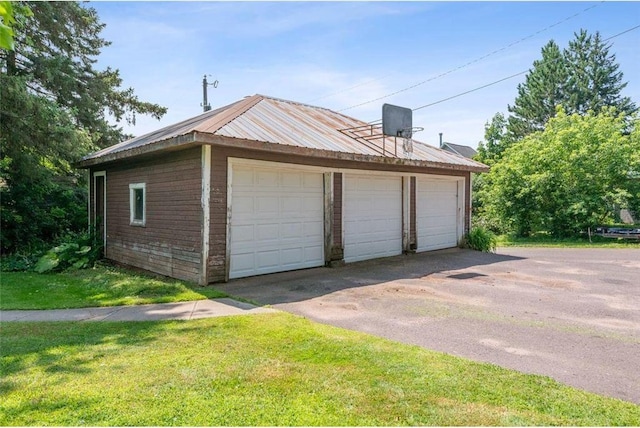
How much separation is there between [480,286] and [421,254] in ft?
12.8

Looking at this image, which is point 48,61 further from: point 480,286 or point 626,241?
point 626,241

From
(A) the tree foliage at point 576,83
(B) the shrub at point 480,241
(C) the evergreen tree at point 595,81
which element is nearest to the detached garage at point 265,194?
(B) the shrub at point 480,241

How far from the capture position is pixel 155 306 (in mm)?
5891

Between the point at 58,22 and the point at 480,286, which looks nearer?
the point at 480,286

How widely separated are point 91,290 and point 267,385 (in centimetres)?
522

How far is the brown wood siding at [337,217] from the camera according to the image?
9.16 metres

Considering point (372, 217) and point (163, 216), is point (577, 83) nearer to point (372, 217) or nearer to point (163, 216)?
point (372, 217)

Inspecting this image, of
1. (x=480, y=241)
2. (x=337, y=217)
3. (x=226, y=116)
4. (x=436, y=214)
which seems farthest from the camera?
(x=480, y=241)

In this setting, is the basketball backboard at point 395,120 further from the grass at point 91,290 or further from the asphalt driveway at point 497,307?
the grass at point 91,290

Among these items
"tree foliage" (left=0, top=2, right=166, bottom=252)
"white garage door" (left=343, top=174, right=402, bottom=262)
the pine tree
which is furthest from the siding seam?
the pine tree

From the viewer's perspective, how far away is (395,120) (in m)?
9.99

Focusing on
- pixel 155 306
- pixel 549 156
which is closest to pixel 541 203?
→ pixel 549 156

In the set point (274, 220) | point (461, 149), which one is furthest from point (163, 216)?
point (461, 149)

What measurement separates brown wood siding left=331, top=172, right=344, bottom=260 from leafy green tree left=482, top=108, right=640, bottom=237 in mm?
11486
